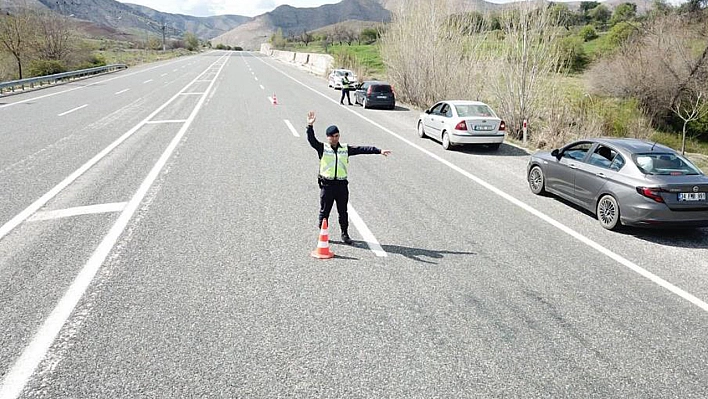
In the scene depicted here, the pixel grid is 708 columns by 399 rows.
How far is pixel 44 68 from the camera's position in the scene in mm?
36906

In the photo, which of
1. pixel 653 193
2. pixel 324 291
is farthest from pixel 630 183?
pixel 324 291

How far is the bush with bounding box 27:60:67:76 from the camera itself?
1430 inches

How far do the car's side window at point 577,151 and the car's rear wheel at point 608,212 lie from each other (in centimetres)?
112

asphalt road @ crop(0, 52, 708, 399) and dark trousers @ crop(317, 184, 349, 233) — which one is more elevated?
dark trousers @ crop(317, 184, 349, 233)

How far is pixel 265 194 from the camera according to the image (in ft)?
28.3

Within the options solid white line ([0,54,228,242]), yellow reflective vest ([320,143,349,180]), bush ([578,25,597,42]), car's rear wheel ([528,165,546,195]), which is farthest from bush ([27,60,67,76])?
bush ([578,25,597,42])

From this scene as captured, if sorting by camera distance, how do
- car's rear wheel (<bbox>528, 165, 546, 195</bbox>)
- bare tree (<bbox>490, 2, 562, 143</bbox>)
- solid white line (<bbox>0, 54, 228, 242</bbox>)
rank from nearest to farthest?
solid white line (<bbox>0, 54, 228, 242</bbox>)
car's rear wheel (<bbox>528, 165, 546, 195</bbox>)
bare tree (<bbox>490, 2, 562, 143</bbox>)

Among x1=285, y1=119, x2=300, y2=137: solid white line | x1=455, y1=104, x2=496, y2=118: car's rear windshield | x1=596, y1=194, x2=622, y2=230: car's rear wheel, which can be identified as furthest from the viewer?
x1=285, y1=119, x2=300, y2=137: solid white line

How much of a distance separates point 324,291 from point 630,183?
5.17 meters

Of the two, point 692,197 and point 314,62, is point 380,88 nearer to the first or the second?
point 692,197

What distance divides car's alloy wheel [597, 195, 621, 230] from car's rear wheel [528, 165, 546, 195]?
1657 millimetres

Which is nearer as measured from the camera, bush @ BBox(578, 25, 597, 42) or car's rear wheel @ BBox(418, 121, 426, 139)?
car's rear wheel @ BBox(418, 121, 426, 139)

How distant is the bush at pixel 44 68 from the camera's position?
36.3 meters

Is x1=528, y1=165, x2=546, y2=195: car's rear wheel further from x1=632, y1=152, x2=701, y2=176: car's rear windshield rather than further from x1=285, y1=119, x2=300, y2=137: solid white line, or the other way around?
x1=285, y1=119, x2=300, y2=137: solid white line
